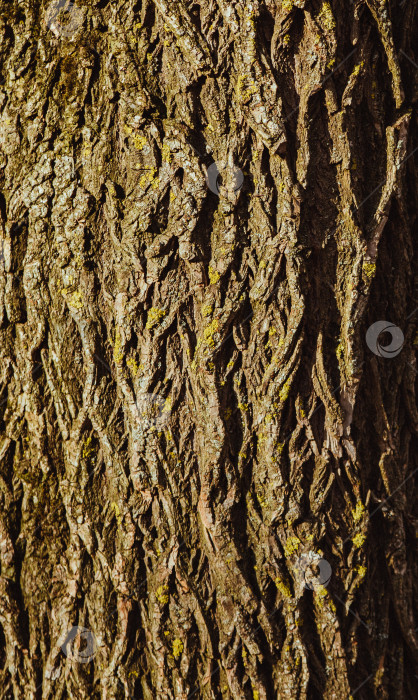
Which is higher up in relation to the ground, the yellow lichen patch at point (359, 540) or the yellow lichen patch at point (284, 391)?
the yellow lichen patch at point (284, 391)

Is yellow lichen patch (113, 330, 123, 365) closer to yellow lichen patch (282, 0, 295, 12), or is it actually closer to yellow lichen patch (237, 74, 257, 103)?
yellow lichen patch (237, 74, 257, 103)

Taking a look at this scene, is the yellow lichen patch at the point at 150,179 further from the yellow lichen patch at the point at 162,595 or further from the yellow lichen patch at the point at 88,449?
the yellow lichen patch at the point at 162,595

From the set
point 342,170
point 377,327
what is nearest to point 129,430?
point 377,327

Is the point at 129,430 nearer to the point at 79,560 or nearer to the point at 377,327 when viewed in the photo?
the point at 79,560

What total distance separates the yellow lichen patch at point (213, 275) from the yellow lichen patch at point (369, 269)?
1.42ft

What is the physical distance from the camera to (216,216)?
145 cm

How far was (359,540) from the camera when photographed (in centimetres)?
153

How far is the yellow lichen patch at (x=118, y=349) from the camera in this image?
4.83 feet

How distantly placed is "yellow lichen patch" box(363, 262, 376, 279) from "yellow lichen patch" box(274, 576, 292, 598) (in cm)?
91

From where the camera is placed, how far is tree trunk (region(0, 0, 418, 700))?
56.3 inches

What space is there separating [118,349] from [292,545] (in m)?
0.75

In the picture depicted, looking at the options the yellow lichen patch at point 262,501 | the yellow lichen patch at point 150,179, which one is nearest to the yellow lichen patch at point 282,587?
the yellow lichen patch at point 262,501

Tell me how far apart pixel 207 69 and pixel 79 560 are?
56.8 inches

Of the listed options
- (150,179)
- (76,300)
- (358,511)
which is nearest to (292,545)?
(358,511)
